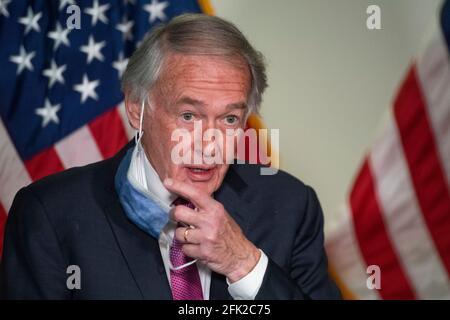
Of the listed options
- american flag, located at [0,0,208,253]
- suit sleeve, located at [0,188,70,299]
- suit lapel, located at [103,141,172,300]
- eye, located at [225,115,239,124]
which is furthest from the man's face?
american flag, located at [0,0,208,253]

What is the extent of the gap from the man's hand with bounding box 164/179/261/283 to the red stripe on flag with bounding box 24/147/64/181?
0.98 m

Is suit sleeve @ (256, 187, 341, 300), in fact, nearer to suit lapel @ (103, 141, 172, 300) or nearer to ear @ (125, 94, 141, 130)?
suit lapel @ (103, 141, 172, 300)

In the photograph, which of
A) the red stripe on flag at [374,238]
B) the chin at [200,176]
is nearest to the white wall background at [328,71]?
the red stripe on flag at [374,238]

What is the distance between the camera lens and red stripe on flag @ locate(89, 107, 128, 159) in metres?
2.30

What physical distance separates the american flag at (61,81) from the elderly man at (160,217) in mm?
654

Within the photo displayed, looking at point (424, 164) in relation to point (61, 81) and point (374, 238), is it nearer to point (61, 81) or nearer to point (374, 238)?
point (374, 238)

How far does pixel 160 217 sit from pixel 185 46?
14.2 inches

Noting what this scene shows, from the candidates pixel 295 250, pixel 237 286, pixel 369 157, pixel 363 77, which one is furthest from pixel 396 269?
Result: pixel 237 286

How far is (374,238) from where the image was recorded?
91.4 inches

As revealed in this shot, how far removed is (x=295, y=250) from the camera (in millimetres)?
1654

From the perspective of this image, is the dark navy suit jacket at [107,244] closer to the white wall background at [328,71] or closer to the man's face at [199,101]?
the man's face at [199,101]

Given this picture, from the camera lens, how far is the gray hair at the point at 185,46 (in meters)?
1.49

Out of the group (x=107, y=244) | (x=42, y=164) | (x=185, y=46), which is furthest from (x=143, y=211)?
(x=42, y=164)
